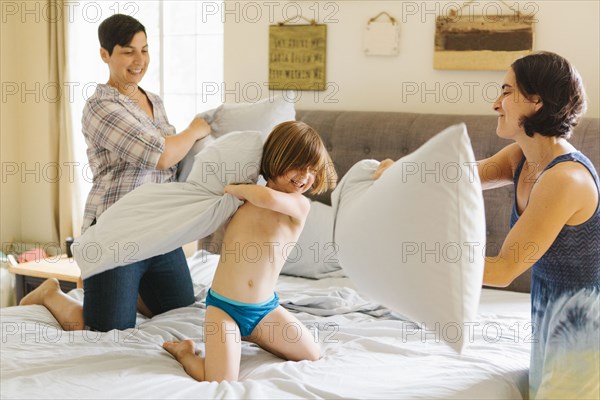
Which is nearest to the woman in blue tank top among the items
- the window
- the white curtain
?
the window

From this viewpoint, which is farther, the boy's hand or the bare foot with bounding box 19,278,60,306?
the bare foot with bounding box 19,278,60,306

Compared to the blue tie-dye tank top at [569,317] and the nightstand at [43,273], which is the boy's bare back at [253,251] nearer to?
the blue tie-dye tank top at [569,317]

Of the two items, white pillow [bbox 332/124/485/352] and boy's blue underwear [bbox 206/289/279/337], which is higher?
white pillow [bbox 332/124/485/352]

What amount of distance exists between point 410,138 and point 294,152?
1174mm

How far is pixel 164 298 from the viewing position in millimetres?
2508

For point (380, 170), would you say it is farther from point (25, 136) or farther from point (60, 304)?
point (25, 136)

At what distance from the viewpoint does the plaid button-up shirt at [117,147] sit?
2.38m

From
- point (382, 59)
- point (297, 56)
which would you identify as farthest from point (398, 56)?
point (297, 56)

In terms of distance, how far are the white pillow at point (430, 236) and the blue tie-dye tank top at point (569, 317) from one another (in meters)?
0.25

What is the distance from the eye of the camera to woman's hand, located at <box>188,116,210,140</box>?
8.32 ft

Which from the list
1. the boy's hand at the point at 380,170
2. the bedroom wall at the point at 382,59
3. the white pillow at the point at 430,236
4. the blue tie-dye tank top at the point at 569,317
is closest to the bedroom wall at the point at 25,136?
the bedroom wall at the point at 382,59

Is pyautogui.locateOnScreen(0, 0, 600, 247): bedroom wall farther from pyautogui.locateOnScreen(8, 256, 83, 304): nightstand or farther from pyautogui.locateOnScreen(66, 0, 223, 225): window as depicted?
pyautogui.locateOnScreen(8, 256, 83, 304): nightstand

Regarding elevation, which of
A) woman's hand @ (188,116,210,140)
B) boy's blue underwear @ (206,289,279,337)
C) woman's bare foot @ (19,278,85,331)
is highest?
woman's hand @ (188,116,210,140)

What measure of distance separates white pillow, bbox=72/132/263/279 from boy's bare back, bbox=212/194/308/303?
6 cm
